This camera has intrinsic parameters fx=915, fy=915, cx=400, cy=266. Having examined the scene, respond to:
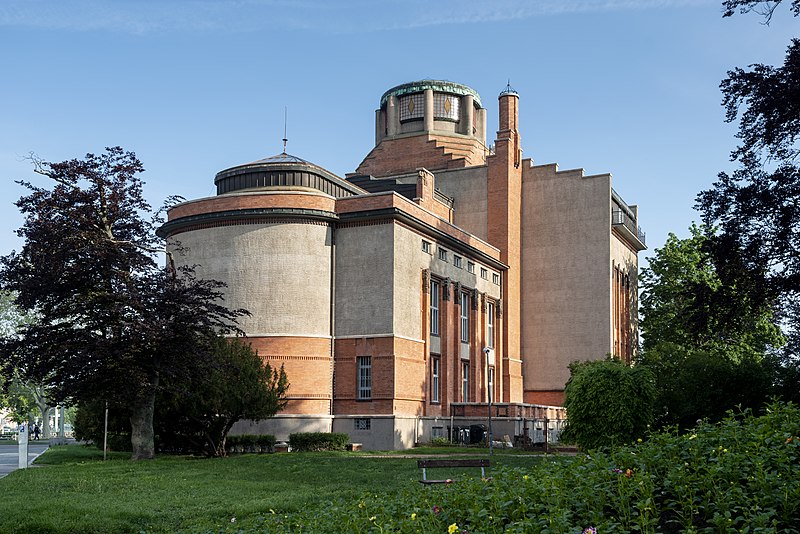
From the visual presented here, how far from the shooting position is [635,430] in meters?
29.7

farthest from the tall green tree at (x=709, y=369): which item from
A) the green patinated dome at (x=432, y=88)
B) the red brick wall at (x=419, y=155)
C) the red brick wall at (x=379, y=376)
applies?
the green patinated dome at (x=432, y=88)

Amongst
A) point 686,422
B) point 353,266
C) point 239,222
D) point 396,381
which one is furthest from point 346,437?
point 686,422

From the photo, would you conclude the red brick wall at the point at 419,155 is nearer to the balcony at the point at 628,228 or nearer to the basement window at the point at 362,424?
the balcony at the point at 628,228

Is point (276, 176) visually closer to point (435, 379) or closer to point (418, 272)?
point (418, 272)

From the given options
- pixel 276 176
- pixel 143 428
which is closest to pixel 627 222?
pixel 276 176

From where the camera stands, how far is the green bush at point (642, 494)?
366 inches

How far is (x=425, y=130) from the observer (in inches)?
2594

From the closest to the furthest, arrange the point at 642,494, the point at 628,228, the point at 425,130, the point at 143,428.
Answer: the point at 642,494
the point at 143,428
the point at 425,130
the point at 628,228

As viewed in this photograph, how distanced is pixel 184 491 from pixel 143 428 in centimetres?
1391

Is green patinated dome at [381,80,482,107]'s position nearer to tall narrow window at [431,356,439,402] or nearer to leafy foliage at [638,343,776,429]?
tall narrow window at [431,356,439,402]

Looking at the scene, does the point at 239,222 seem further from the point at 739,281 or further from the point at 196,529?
the point at 196,529

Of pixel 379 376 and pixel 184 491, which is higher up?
pixel 379 376

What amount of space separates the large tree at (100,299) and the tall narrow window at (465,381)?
2172cm

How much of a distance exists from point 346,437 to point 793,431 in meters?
31.0
